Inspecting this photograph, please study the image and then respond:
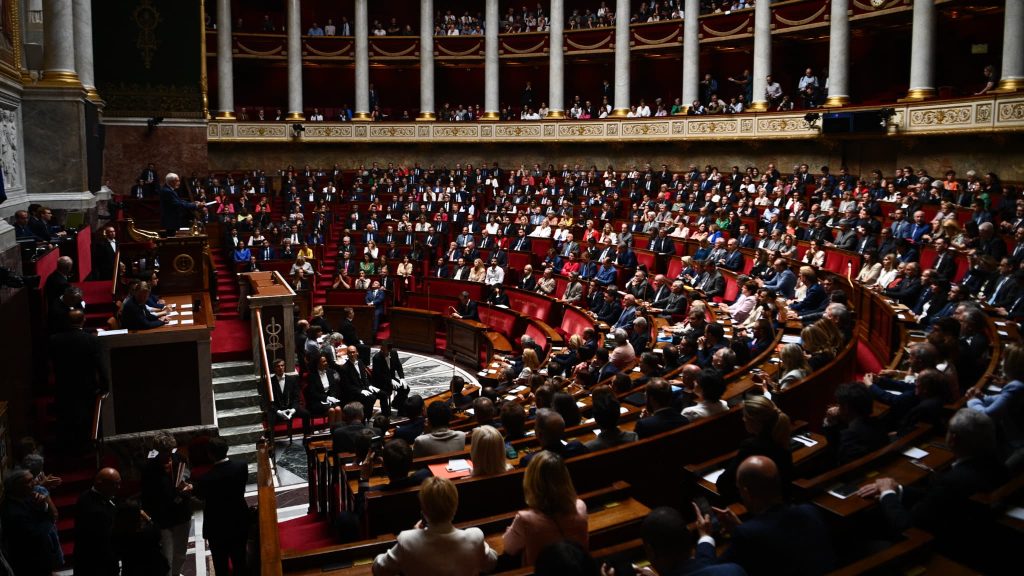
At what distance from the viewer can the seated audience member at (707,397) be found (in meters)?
5.63

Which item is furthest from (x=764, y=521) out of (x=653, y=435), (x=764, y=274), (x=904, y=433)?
(x=764, y=274)

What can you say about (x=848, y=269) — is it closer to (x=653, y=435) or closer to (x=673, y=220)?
(x=673, y=220)

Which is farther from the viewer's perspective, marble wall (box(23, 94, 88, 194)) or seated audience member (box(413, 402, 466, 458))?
marble wall (box(23, 94, 88, 194))

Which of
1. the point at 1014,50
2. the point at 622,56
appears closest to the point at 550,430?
the point at 1014,50

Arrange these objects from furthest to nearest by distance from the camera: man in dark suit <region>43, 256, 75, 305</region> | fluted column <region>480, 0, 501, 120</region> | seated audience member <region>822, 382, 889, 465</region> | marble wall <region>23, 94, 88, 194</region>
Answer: fluted column <region>480, 0, 501, 120</region>
marble wall <region>23, 94, 88, 194</region>
man in dark suit <region>43, 256, 75, 305</region>
seated audience member <region>822, 382, 889, 465</region>

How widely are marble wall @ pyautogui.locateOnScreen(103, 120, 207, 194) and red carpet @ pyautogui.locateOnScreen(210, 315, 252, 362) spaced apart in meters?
8.33

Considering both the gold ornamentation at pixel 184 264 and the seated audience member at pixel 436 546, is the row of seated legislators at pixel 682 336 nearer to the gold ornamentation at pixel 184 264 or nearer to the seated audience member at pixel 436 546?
the seated audience member at pixel 436 546

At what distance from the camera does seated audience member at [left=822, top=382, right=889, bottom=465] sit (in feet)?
16.4

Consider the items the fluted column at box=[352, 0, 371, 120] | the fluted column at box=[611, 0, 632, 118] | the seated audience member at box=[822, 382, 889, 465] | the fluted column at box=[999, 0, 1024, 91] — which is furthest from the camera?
the fluted column at box=[352, 0, 371, 120]

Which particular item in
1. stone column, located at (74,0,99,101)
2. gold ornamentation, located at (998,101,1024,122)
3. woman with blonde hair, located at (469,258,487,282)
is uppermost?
stone column, located at (74,0,99,101)

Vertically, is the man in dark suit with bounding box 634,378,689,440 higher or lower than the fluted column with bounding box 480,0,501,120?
lower

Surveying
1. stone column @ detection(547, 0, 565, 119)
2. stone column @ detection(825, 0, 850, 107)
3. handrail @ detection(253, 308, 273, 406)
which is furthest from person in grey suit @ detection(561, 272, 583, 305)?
stone column @ detection(547, 0, 565, 119)

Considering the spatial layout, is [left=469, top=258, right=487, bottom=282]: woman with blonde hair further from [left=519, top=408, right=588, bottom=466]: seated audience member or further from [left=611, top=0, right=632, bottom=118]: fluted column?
[left=519, top=408, right=588, bottom=466]: seated audience member

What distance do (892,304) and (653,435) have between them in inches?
241
